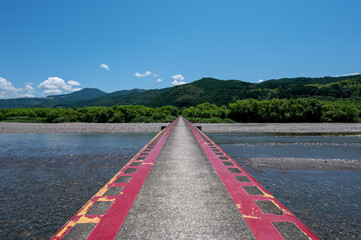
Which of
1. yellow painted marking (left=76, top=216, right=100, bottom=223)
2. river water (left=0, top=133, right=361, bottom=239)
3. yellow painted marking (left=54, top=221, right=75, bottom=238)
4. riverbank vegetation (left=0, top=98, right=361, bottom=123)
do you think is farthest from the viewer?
riverbank vegetation (left=0, top=98, right=361, bottom=123)

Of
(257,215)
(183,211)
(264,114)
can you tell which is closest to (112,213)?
(183,211)

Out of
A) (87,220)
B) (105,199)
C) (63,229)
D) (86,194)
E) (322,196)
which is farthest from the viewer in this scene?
(86,194)

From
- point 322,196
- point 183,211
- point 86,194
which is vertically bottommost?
point 322,196

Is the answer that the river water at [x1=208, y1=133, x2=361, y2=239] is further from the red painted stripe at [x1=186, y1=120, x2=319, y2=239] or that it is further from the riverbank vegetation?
the riverbank vegetation

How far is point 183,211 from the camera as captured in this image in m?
3.49

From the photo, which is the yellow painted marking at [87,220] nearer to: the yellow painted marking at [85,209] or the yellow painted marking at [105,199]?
the yellow painted marking at [85,209]

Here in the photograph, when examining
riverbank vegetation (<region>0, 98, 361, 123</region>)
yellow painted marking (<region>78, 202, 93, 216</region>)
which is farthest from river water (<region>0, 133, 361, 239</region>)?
riverbank vegetation (<region>0, 98, 361, 123</region>)

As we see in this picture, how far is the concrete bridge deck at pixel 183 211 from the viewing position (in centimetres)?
283

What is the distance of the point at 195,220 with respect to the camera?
3.20 m

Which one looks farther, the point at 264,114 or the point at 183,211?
the point at 264,114

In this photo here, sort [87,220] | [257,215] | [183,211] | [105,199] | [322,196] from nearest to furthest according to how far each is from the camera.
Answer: [87,220] < [257,215] < [183,211] < [105,199] < [322,196]

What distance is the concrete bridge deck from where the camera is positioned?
9.28 feet

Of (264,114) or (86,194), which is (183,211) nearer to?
(86,194)

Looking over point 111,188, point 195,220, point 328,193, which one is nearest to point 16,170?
point 111,188
